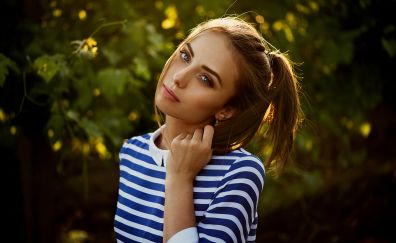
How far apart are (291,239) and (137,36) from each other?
5.62 feet

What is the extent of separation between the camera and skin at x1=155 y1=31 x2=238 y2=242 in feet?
4.88

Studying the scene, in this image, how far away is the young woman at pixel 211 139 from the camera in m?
1.45

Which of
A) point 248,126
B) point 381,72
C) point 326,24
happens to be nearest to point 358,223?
point 381,72

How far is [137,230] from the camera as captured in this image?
1.59m

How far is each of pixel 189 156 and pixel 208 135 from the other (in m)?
0.08

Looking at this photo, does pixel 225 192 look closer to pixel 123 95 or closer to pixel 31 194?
pixel 123 95

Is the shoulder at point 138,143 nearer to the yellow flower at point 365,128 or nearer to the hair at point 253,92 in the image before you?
the hair at point 253,92

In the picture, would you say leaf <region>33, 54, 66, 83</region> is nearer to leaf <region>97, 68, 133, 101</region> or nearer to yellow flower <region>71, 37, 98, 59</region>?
yellow flower <region>71, 37, 98, 59</region>

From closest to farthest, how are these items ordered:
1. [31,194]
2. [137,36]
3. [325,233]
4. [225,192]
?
[225,192], [137,36], [31,194], [325,233]

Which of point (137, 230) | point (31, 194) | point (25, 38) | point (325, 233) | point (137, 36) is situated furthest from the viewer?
point (325, 233)

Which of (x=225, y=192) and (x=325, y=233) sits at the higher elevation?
(x=225, y=192)

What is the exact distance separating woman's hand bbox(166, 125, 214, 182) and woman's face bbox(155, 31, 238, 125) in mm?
58

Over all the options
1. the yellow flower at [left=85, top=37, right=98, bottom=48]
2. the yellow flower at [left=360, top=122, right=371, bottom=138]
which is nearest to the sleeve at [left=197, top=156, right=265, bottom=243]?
the yellow flower at [left=85, top=37, right=98, bottom=48]

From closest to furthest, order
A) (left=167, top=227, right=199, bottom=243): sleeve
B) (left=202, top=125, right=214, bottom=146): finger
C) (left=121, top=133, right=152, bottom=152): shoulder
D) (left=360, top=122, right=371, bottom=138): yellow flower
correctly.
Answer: (left=167, top=227, right=199, bottom=243): sleeve
(left=202, top=125, right=214, bottom=146): finger
(left=121, top=133, right=152, bottom=152): shoulder
(left=360, top=122, right=371, bottom=138): yellow flower
